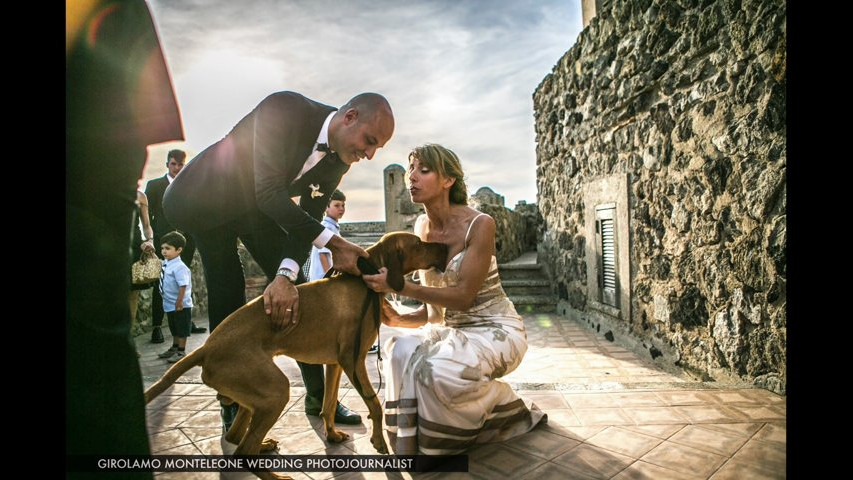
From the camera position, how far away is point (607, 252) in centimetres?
588

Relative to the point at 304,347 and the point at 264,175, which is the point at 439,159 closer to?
the point at 264,175

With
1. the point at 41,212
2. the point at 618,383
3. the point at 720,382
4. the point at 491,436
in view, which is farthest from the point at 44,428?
the point at 720,382

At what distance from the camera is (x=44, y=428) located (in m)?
0.98

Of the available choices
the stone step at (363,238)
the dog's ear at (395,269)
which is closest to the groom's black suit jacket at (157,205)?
the dog's ear at (395,269)

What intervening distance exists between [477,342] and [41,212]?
2.02m

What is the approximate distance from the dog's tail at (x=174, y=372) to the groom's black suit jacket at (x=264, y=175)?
25.3 inches

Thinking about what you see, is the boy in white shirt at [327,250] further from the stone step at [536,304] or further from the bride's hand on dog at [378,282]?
the stone step at [536,304]

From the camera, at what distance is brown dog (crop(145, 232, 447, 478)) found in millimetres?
1917

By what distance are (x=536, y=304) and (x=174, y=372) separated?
7.41m

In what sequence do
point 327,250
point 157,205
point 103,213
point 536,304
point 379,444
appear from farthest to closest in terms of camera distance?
point 536,304 → point 157,205 → point 327,250 → point 379,444 → point 103,213

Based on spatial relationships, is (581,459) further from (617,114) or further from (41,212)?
(617,114)

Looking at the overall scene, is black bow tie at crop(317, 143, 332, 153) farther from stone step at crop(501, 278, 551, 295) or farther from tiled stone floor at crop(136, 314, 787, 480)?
stone step at crop(501, 278, 551, 295)

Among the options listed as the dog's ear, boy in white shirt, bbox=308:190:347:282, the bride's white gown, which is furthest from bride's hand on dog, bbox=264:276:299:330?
boy in white shirt, bbox=308:190:347:282

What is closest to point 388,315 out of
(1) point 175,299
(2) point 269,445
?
(2) point 269,445
